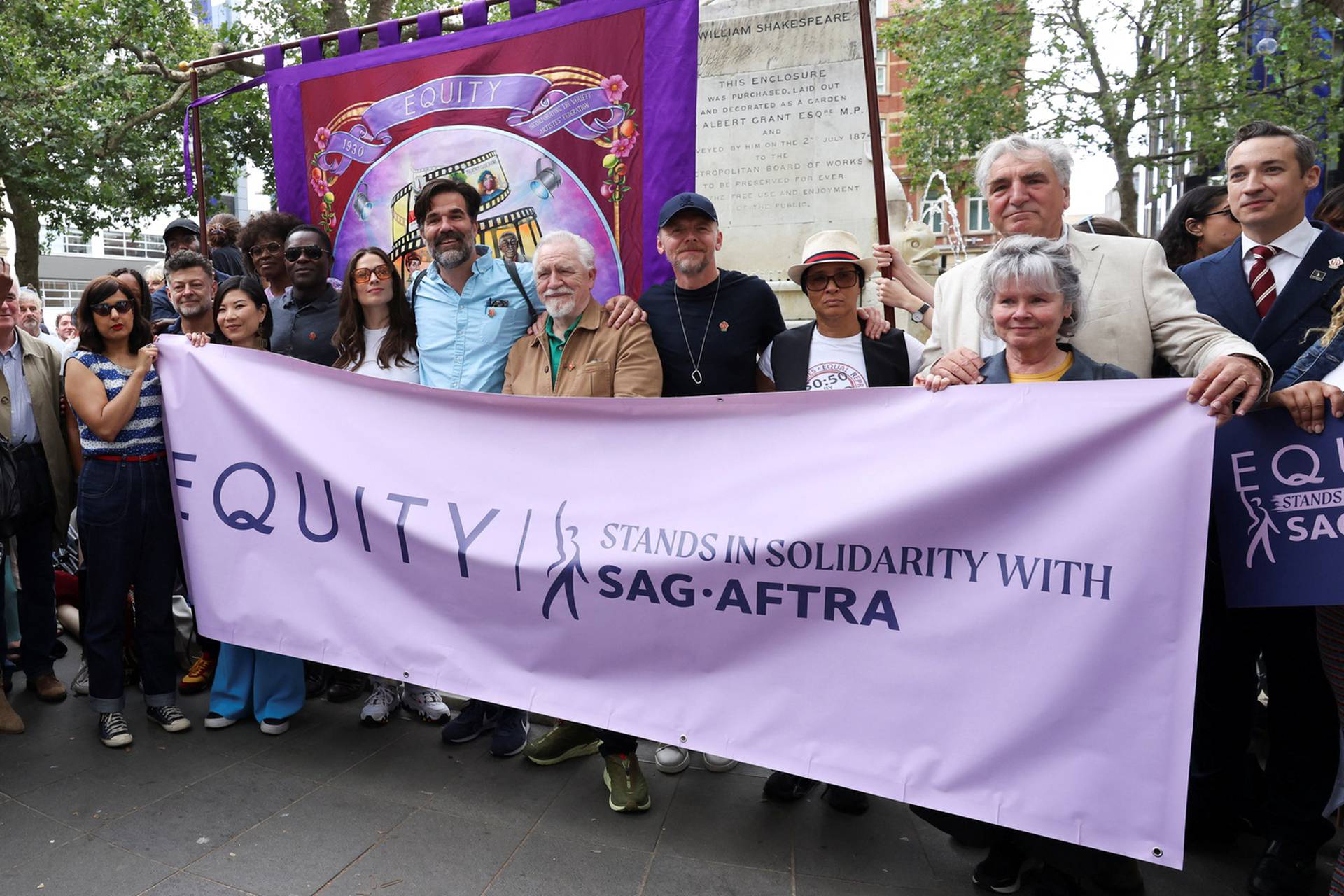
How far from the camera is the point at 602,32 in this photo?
13.8 ft

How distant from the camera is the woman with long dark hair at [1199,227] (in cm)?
403

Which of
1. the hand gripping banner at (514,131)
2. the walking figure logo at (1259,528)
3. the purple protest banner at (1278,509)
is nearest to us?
the purple protest banner at (1278,509)

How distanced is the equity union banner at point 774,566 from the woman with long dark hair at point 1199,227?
6.90 feet

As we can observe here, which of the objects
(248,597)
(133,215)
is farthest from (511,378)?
(133,215)

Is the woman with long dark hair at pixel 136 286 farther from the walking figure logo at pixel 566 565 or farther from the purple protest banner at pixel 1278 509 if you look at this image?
the purple protest banner at pixel 1278 509

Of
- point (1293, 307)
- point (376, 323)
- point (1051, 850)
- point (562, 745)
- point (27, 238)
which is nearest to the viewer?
point (1051, 850)

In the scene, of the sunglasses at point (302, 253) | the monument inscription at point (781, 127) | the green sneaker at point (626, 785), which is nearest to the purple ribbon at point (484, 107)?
the sunglasses at point (302, 253)

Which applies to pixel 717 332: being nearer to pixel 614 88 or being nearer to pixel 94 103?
pixel 614 88

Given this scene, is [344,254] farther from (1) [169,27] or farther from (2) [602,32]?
(1) [169,27]

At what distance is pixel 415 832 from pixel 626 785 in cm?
72

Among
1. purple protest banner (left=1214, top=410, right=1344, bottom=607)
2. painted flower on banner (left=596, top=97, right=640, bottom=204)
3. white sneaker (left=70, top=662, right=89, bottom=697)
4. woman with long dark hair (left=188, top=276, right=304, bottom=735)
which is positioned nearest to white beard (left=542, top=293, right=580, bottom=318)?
painted flower on banner (left=596, top=97, right=640, bottom=204)

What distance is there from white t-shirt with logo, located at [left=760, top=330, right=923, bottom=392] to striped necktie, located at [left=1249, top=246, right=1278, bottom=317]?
1089 millimetres

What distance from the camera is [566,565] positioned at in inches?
122

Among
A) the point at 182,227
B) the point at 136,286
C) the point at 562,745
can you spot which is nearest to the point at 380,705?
the point at 562,745
